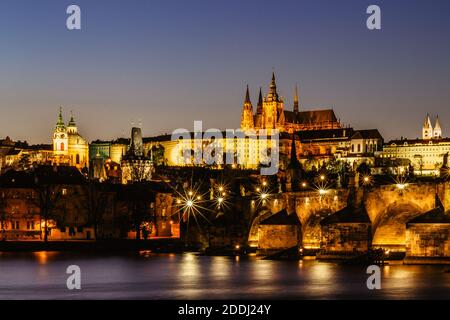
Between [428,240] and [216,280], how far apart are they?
9760mm

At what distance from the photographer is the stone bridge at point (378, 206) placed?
5094 centimetres

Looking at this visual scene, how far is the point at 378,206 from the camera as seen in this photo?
5366cm

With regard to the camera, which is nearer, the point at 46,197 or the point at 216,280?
the point at 216,280

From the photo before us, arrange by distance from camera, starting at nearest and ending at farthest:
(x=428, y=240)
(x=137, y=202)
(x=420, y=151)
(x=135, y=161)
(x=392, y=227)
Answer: (x=428, y=240) → (x=392, y=227) → (x=137, y=202) → (x=135, y=161) → (x=420, y=151)

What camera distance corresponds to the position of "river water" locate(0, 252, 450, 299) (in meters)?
42.6

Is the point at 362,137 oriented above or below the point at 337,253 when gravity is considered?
above

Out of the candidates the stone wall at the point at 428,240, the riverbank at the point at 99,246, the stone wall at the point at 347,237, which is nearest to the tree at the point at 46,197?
the riverbank at the point at 99,246

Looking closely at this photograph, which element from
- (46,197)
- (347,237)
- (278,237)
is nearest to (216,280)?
(347,237)

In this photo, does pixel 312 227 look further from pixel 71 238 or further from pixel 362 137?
pixel 362 137

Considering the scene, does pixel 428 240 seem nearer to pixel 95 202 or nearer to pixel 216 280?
pixel 216 280
